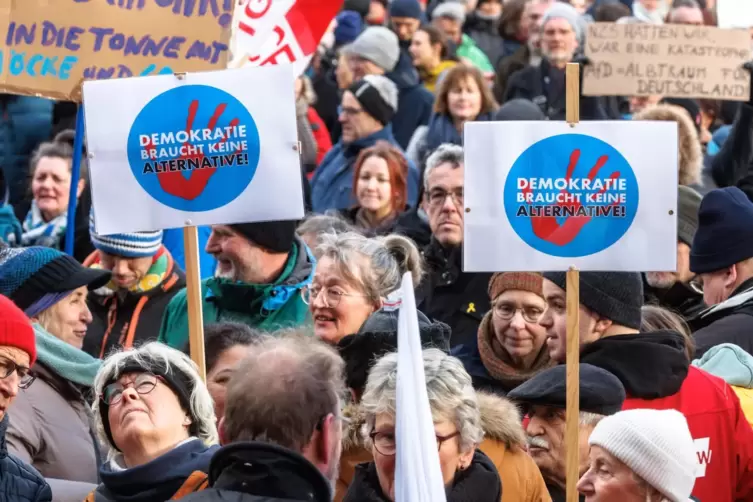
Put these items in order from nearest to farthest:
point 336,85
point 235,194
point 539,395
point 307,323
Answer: point 539,395
point 235,194
point 307,323
point 336,85

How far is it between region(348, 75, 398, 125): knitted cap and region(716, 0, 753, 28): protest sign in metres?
2.26

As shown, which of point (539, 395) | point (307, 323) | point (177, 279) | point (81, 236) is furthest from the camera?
point (81, 236)

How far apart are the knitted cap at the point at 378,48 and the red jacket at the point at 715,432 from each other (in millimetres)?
6887

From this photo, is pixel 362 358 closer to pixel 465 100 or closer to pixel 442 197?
pixel 442 197

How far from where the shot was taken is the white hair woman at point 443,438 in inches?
177

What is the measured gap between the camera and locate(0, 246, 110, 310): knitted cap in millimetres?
6016

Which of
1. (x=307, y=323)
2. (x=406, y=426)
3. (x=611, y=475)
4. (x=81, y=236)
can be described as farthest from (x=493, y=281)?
(x=81, y=236)

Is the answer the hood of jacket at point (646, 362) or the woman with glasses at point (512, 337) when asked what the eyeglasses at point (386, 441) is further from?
the woman with glasses at point (512, 337)

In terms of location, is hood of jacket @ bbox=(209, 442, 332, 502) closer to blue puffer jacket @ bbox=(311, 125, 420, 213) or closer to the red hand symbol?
the red hand symbol

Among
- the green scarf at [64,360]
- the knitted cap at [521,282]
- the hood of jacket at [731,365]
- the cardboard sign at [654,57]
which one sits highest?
the cardboard sign at [654,57]

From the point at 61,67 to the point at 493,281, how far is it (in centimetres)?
196

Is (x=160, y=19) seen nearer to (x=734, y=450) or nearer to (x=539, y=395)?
(x=539, y=395)

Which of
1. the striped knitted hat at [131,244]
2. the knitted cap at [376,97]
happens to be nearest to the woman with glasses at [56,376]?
the striped knitted hat at [131,244]

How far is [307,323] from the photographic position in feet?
20.5
